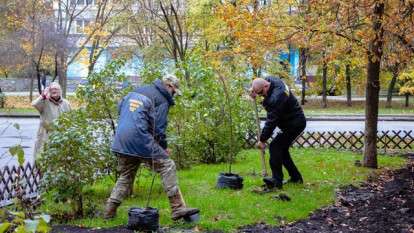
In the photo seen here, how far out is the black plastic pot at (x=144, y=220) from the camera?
6.23 meters

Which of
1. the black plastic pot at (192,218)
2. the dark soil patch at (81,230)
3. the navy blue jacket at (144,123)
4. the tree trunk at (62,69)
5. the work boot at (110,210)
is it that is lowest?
the dark soil patch at (81,230)

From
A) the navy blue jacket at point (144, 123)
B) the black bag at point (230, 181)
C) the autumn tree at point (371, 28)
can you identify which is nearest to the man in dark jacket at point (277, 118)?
the black bag at point (230, 181)

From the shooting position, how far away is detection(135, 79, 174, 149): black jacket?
21.9ft

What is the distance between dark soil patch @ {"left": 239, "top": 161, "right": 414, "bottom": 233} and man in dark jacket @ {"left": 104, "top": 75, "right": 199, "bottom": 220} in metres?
1.00

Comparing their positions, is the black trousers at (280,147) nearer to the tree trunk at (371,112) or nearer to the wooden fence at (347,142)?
the tree trunk at (371,112)

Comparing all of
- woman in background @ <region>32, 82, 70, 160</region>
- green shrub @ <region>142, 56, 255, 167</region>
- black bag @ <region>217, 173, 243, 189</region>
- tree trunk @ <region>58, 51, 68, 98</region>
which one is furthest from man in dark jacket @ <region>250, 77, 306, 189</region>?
tree trunk @ <region>58, 51, 68, 98</region>

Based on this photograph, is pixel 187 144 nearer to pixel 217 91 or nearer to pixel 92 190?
pixel 217 91

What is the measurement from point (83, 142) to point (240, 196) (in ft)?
8.50

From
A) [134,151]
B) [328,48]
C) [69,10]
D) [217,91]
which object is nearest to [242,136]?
[217,91]

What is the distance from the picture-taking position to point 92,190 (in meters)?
8.66

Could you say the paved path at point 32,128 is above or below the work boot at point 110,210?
below

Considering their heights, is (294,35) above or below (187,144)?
above

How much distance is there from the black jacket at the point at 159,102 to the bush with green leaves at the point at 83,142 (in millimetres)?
939

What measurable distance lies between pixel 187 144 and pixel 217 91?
1.39 meters
